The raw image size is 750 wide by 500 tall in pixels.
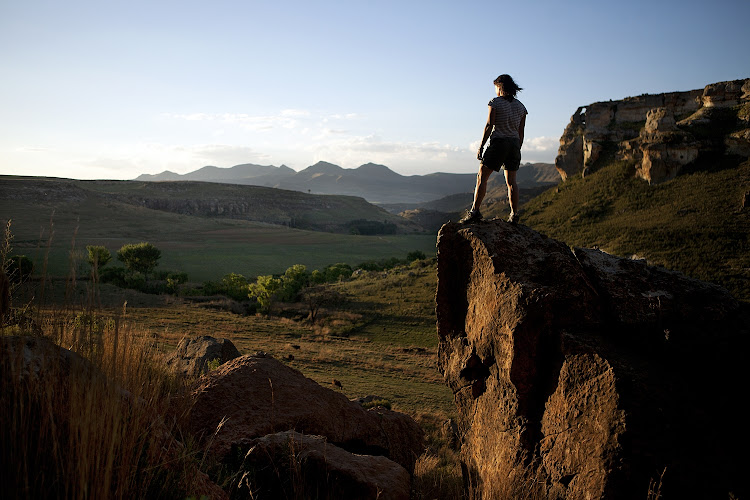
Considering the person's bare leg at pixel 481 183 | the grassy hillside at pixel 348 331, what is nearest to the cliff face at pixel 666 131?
the grassy hillside at pixel 348 331

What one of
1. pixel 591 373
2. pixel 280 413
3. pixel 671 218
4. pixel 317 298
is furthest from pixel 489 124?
pixel 317 298

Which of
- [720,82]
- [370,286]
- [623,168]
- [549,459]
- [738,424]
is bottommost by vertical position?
[370,286]

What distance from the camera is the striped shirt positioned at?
7.33 m

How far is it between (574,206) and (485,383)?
5734 centimetres

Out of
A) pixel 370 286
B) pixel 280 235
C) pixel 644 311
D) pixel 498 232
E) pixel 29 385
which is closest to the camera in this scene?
pixel 29 385

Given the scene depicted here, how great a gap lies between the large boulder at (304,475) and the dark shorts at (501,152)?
15.8 feet

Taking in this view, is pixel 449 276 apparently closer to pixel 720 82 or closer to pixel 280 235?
pixel 720 82

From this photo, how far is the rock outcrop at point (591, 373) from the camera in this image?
4.37 metres

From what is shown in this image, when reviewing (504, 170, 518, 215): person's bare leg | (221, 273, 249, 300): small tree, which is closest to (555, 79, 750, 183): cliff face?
(221, 273, 249, 300): small tree

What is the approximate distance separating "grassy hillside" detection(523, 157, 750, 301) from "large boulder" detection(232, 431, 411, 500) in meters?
35.4

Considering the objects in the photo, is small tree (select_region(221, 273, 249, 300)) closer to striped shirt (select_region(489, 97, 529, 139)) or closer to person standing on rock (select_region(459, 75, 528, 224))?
person standing on rock (select_region(459, 75, 528, 224))

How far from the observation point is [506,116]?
24.1 feet

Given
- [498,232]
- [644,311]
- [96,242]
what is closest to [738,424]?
[644,311]

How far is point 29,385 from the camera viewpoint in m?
3.21
